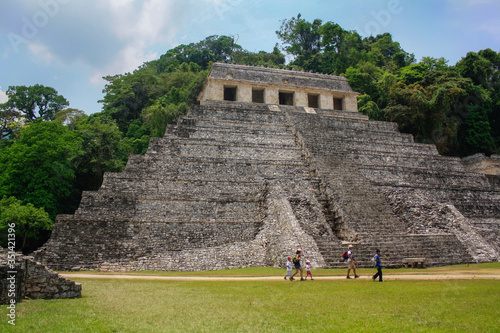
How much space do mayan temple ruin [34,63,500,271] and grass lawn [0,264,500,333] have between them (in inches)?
162

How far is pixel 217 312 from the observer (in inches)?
241

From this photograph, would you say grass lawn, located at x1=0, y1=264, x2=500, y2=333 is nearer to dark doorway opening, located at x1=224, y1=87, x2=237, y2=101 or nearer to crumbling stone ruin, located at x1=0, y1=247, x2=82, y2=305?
crumbling stone ruin, located at x1=0, y1=247, x2=82, y2=305

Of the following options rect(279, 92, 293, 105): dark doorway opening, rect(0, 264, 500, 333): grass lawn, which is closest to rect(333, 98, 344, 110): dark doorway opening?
rect(279, 92, 293, 105): dark doorway opening

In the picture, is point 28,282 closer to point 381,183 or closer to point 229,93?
point 381,183

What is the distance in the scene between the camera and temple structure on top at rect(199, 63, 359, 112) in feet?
96.9

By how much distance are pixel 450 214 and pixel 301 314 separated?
41.3 feet

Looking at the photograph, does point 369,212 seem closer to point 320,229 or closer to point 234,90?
point 320,229

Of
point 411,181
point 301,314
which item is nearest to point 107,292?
point 301,314

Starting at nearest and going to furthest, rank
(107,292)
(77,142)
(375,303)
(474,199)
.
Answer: (375,303)
(107,292)
(474,199)
(77,142)

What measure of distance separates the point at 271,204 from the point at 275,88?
1675 centimetres

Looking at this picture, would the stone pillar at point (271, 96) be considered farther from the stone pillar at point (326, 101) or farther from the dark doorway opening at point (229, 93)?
the stone pillar at point (326, 101)

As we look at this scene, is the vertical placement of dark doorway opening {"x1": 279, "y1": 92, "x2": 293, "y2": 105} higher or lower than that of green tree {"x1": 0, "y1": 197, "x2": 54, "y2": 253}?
higher

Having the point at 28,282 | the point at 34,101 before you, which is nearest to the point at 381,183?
the point at 28,282

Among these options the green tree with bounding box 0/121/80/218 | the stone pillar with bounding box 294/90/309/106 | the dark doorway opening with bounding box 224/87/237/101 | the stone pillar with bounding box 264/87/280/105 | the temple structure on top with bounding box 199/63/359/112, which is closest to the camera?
the green tree with bounding box 0/121/80/218
